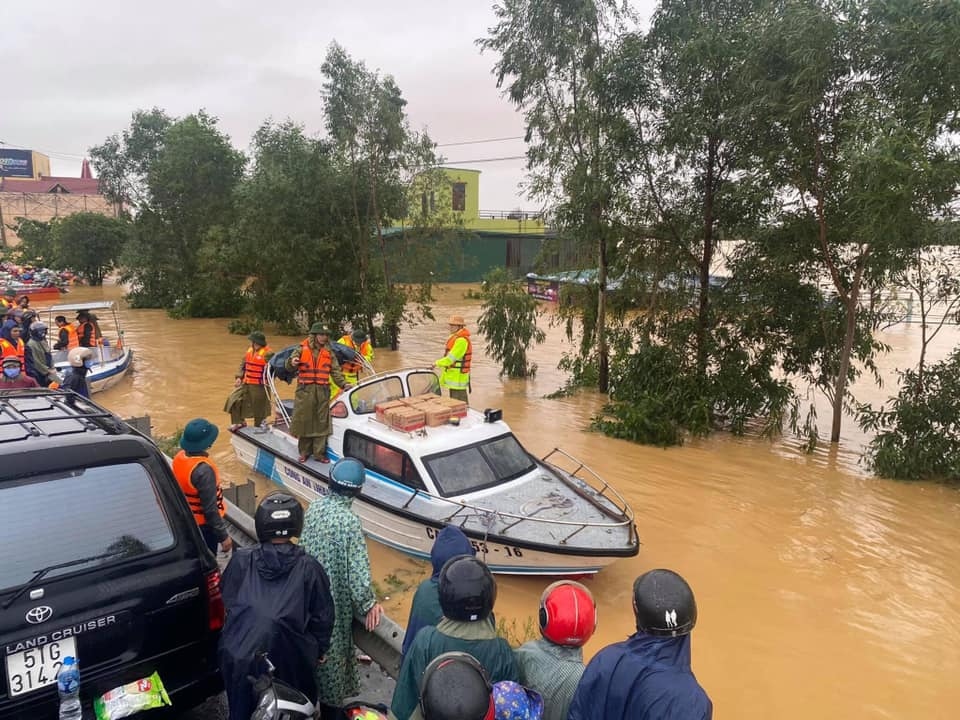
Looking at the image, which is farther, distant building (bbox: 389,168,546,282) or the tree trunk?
distant building (bbox: 389,168,546,282)

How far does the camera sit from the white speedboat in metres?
6.48

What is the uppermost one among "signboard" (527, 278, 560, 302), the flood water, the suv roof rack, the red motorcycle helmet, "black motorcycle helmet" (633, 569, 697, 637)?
"signboard" (527, 278, 560, 302)

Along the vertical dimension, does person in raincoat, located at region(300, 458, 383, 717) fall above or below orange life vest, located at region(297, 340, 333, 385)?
below

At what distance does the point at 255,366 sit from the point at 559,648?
7.70 m

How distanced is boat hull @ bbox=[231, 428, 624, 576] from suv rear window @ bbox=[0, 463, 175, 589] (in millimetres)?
3698

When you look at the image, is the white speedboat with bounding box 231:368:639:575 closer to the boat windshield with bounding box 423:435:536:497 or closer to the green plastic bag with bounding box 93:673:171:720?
the boat windshield with bounding box 423:435:536:497

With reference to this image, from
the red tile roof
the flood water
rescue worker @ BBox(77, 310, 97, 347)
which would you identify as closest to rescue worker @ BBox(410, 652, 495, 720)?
the flood water

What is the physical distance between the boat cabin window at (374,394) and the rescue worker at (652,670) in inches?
236

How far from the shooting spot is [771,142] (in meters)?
10.8

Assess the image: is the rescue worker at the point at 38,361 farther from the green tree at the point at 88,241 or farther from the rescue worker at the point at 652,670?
the green tree at the point at 88,241

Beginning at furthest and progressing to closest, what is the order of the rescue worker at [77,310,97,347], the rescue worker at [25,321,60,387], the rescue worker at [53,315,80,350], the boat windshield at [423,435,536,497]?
1. the rescue worker at [53,315,80,350]
2. the rescue worker at [77,310,97,347]
3. the rescue worker at [25,321,60,387]
4. the boat windshield at [423,435,536,497]

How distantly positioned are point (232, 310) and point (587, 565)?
1010 inches

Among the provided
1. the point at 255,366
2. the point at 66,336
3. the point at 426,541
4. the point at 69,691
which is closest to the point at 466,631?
the point at 69,691

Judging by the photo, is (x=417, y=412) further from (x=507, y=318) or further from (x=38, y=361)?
(x=507, y=318)
